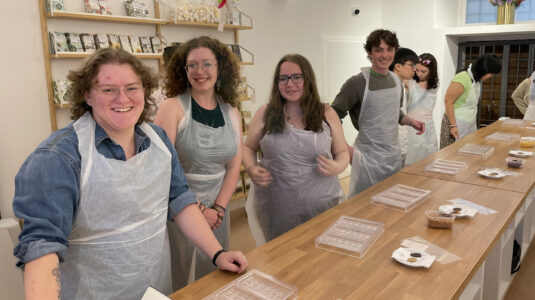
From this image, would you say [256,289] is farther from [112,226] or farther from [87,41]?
[87,41]

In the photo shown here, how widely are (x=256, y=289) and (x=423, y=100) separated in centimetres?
336

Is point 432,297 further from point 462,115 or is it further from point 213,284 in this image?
point 462,115

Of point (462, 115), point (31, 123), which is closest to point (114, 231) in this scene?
point (31, 123)

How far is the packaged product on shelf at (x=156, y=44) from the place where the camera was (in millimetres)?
3486

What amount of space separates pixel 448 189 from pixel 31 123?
9.16ft

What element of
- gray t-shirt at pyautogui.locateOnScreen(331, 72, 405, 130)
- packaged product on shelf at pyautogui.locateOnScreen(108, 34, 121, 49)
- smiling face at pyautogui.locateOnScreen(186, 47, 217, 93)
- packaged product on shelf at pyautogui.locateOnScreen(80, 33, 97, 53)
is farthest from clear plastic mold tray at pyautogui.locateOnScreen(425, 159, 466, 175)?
packaged product on shelf at pyautogui.locateOnScreen(80, 33, 97, 53)

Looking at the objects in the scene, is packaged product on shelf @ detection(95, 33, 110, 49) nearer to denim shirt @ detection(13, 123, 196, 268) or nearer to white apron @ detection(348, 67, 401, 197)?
white apron @ detection(348, 67, 401, 197)

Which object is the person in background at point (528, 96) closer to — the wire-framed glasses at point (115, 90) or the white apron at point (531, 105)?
the white apron at point (531, 105)

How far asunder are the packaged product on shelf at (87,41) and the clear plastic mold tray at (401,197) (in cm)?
235

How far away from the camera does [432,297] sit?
1237 millimetres

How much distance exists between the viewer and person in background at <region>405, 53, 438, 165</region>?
13.4ft

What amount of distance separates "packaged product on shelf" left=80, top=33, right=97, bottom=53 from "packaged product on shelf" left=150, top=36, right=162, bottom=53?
494 millimetres

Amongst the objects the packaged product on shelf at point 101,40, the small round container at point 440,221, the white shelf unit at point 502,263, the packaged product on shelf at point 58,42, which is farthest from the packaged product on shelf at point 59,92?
the white shelf unit at point 502,263

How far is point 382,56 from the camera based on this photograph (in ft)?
9.45
